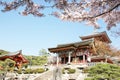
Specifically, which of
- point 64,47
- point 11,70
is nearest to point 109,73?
point 11,70

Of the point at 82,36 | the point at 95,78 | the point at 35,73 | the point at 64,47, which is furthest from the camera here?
the point at 82,36

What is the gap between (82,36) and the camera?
48.8 m

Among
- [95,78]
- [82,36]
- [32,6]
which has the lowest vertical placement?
[95,78]

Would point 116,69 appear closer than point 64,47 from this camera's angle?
Yes

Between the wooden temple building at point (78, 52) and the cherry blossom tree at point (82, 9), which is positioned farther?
the wooden temple building at point (78, 52)

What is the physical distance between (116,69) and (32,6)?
16.4 meters

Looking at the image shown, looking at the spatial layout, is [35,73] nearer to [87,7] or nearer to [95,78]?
[95,78]

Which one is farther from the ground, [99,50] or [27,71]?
[99,50]

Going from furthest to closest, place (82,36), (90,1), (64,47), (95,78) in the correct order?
(82,36) < (64,47) < (95,78) < (90,1)

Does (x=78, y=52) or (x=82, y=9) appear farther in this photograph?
(x=78, y=52)

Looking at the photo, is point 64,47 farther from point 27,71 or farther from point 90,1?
point 90,1

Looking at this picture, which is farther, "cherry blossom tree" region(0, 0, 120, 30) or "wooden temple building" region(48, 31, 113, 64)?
"wooden temple building" region(48, 31, 113, 64)

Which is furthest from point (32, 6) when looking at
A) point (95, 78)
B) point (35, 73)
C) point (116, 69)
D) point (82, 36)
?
point (82, 36)

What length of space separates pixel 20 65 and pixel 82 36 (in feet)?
52.6
